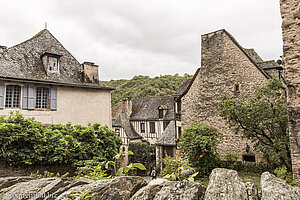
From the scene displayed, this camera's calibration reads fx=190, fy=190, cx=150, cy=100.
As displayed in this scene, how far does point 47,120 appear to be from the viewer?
33.5 ft

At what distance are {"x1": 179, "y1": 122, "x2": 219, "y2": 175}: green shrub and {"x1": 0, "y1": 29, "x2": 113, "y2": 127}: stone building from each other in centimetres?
601

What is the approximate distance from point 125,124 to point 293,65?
22715mm

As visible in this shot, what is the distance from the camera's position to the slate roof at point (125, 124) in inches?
997

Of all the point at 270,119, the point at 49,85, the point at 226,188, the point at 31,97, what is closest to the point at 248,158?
the point at 270,119

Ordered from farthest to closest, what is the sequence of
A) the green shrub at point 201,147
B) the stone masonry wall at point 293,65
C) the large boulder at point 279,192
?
1. the green shrub at point 201,147
2. the stone masonry wall at point 293,65
3. the large boulder at point 279,192

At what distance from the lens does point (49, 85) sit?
10.4 meters

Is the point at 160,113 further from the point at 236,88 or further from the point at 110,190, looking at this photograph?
the point at 110,190

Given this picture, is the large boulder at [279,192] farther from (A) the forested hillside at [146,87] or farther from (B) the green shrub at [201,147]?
(A) the forested hillside at [146,87]

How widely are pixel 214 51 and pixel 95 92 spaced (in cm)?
797

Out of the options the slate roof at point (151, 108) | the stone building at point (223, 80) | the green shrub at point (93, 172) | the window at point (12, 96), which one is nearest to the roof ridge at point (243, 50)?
the stone building at point (223, 80)

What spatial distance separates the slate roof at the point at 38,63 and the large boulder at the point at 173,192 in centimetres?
991

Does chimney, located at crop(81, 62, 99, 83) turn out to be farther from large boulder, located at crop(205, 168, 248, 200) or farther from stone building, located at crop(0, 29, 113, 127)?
large boulder, located at crop(205, 168, 248, 200)

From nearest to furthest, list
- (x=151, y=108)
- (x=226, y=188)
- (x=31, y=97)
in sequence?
(x=226, y=188) < (x=31, y=97) < (x=151, y=108)

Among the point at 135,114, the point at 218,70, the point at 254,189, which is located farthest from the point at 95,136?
the point at 135,114
